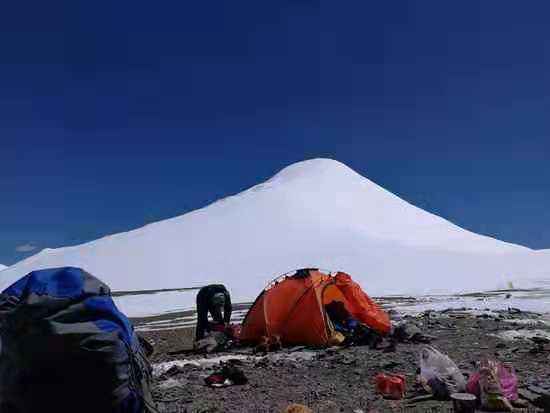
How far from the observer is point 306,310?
1242 cm

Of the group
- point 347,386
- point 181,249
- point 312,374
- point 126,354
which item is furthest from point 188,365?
point 181,249

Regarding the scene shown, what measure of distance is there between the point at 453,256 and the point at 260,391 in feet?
210

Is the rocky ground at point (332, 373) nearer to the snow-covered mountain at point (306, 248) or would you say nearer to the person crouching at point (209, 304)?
the person crouching at point (209, 304)

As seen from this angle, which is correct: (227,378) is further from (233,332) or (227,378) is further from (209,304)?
(209,304)

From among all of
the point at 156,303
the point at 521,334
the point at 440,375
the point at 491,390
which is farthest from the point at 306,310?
the point at 156,303

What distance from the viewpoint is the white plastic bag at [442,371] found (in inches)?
291

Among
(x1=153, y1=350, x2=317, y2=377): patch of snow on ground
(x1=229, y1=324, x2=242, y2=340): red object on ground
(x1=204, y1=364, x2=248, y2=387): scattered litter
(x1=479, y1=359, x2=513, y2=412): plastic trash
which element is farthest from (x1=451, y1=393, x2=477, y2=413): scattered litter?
(x1=229, y1=324, x2=242, y2=340): red object on ground

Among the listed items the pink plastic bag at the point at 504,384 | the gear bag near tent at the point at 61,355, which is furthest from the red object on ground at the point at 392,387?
the gear bag near tent at the point at 61,355

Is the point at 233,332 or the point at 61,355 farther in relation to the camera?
the point at 233,332

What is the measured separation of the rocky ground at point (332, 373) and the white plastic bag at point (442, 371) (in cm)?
32

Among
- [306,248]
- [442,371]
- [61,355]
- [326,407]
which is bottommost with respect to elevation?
[326,407]

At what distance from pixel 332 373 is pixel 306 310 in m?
3.09

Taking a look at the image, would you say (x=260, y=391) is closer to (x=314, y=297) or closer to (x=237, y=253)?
(x=314, y=297)

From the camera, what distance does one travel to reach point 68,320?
14.0ft
